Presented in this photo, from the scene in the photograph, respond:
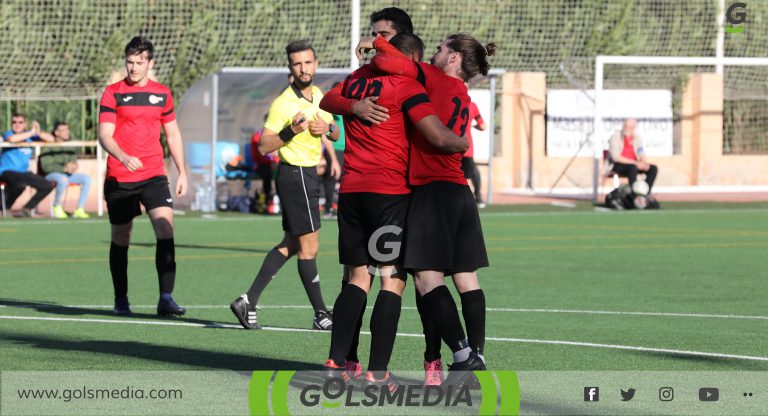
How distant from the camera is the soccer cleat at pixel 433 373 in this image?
738cm

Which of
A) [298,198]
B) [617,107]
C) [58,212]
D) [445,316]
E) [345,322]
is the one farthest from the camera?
[617,107]

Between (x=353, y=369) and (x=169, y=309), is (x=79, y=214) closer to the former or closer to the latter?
(x=169, y=309)

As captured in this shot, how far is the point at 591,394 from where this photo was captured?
282 inches

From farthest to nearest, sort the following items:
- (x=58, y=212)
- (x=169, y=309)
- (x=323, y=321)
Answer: (x=58, y=212)
(x=169, y=309)
(x=323, y=321)

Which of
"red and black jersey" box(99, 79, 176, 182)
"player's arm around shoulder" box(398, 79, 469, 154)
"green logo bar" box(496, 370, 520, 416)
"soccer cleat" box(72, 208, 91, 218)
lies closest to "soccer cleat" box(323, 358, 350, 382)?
"green logo bar" box(496, 370, 520, 416)

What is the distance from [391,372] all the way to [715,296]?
5.72 metres

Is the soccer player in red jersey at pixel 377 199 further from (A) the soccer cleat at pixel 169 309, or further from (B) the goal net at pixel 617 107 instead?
(B) the goal net at pixel 617 107

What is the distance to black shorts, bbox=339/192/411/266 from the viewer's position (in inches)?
285

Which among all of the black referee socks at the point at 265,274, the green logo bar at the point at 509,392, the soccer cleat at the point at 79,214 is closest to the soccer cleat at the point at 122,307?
the black referee socks at the point at 265,274

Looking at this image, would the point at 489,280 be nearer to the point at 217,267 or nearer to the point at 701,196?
the point at 217,267

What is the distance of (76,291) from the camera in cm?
1331

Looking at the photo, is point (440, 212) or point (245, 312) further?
point (245, 312)

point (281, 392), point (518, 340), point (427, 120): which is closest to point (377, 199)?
point (427, 120)

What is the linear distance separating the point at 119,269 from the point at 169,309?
59 centimetres
